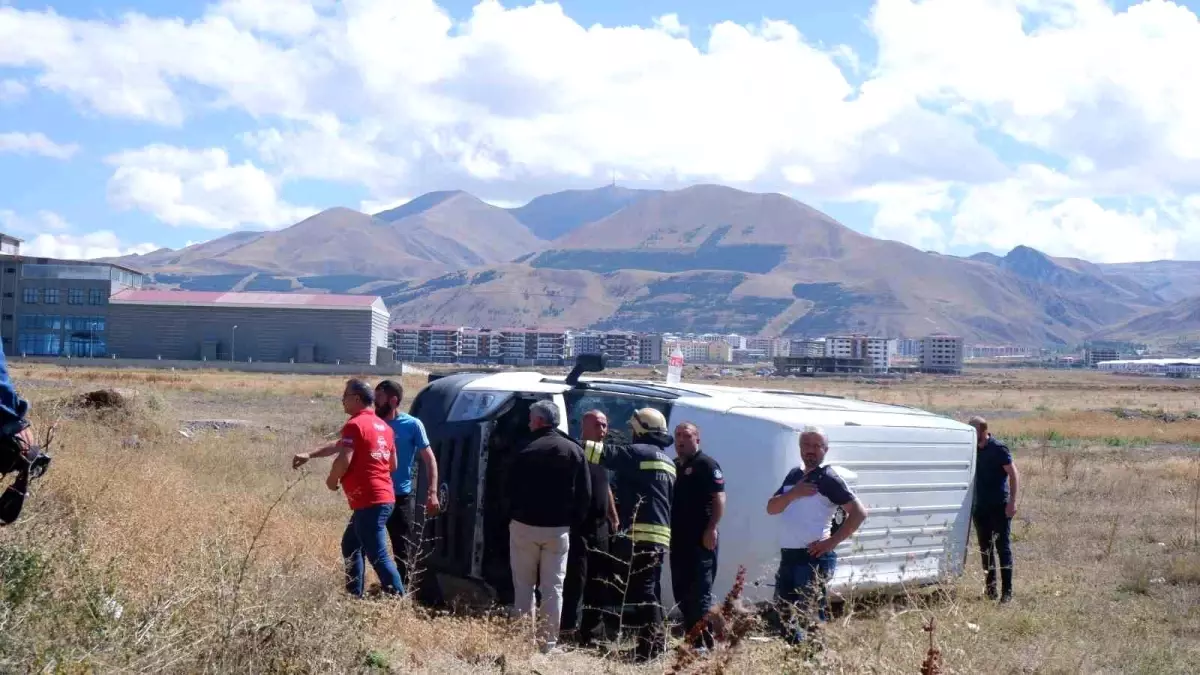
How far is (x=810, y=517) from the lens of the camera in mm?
7168

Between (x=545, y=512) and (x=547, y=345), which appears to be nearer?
(x=545, y=512)

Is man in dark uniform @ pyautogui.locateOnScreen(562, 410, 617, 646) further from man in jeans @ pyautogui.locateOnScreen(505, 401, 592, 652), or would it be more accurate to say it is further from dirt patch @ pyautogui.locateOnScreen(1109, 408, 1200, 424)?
dirt patch @ pyautogui.locateOnScreen(1109, 408, 1200, 424)

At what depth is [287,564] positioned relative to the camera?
6.54m

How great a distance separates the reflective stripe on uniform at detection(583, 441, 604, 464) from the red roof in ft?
277

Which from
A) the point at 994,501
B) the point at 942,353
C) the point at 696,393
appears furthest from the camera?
the point at 942,353

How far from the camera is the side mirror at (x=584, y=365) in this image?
870 cm

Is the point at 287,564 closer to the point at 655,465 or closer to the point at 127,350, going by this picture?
the point at 655,465

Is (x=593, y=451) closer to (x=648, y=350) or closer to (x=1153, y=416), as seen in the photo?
(x=1153, y=416)

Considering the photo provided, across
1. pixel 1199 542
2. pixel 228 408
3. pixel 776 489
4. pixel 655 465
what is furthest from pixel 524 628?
pixel 228 408

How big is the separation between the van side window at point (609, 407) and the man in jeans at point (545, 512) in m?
1.19

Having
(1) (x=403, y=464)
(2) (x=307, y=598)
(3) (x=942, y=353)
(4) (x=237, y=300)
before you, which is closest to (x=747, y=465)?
(1) (x=403, y=464)

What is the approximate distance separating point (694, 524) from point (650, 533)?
11.5 inches

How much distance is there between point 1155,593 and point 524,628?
6.26 m

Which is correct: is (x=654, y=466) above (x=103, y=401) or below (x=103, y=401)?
A: above
